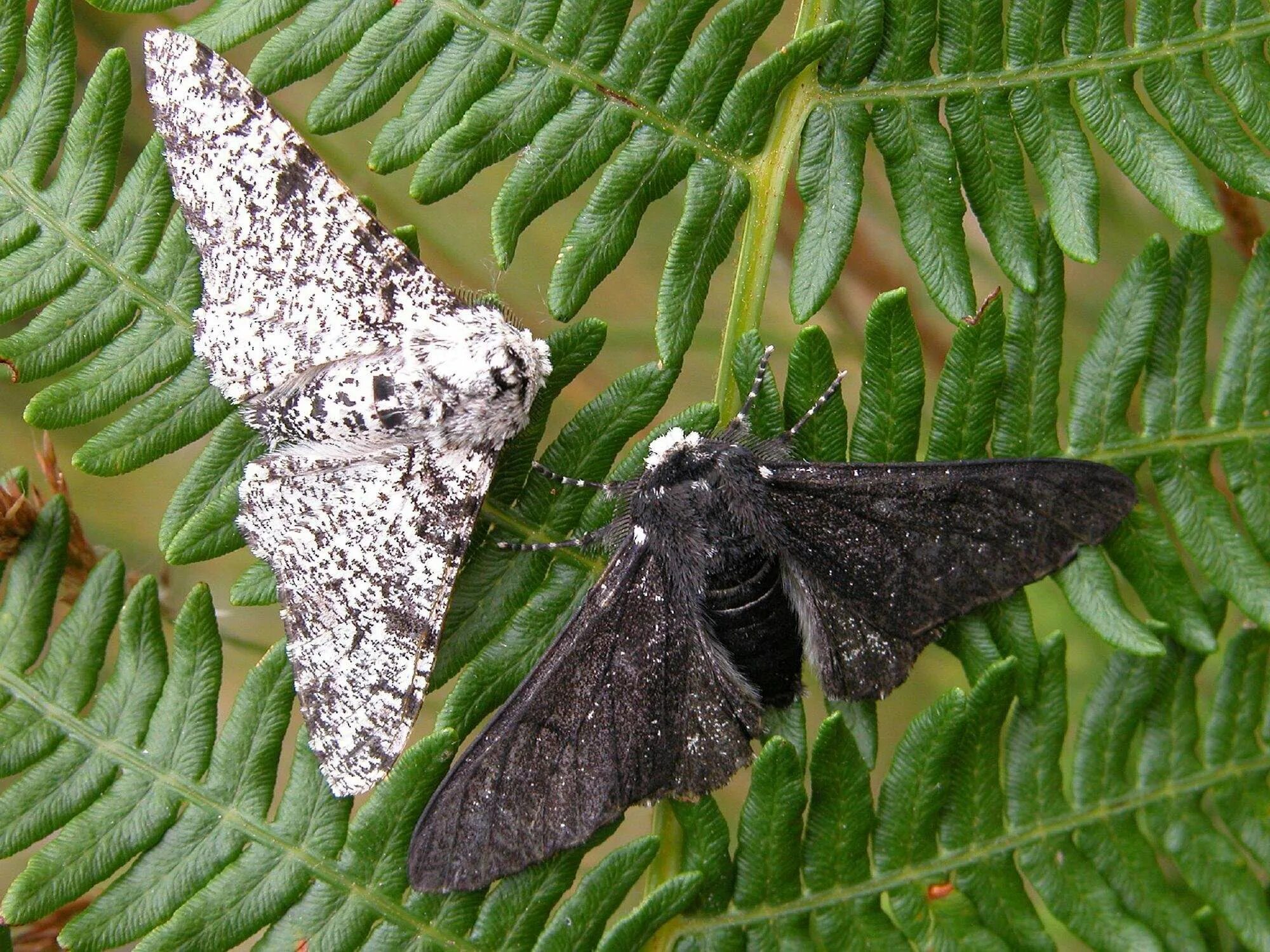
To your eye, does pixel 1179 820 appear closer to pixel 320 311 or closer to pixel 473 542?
pixel 473 542

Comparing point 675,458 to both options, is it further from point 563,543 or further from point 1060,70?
point 1060,70

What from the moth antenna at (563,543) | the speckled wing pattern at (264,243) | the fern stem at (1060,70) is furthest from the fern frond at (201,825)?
the fern stem at (1060,70)

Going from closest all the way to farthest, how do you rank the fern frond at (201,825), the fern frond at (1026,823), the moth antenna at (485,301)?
the fern frond at (201,825), the fern frond at (1026,823), the moth antenna at (485,301)

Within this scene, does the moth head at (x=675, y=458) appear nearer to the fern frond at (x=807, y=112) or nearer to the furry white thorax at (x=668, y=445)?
the furry white thorax at (x=668, y=445)

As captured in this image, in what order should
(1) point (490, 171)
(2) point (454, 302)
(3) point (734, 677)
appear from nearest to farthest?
(3) point (734, 677) < (2) point (454, 302) < (1) point (490, 171)

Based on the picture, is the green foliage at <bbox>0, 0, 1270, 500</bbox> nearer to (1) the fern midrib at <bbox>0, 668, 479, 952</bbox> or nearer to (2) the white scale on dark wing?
(2) the white scale on dark wing

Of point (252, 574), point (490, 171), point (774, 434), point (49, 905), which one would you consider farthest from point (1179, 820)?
point (490, 171)
